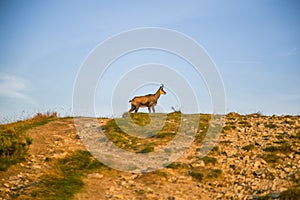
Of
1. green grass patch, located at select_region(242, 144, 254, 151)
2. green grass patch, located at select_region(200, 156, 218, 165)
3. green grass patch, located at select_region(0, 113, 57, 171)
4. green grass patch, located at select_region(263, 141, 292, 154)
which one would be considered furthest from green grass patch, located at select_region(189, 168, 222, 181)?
green grass patch, located at select_region(0, 113, 57, 171)

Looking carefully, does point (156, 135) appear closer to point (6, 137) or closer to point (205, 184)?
point (205, 184)

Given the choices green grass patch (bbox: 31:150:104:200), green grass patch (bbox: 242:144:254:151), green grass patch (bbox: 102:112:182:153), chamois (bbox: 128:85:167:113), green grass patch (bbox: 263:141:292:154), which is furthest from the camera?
chamois (bbox: 128:85:167:113)

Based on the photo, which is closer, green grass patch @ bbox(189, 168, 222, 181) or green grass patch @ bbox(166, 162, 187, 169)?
green grass patch @ bbox(189, 168, 222, 181)

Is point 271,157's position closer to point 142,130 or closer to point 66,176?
point 142,130

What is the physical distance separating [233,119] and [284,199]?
10.00 meters

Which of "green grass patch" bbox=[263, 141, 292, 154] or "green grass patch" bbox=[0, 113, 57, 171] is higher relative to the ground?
"green grass patch" bbox=[263, 141, 292, 154]

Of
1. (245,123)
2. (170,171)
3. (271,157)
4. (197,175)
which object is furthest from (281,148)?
(170,171)

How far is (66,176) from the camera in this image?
463 inches

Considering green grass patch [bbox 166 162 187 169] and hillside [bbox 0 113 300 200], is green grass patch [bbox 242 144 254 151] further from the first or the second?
green grass patch [bbox 166 162 187 169]

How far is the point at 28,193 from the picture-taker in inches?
407

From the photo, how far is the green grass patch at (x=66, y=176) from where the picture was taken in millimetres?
10375

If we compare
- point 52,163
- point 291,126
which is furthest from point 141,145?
point 291,126

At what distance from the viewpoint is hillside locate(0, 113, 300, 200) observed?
1058 cm

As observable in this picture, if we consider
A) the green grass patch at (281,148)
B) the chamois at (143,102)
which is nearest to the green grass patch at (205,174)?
the green grass patch at (281,148)
